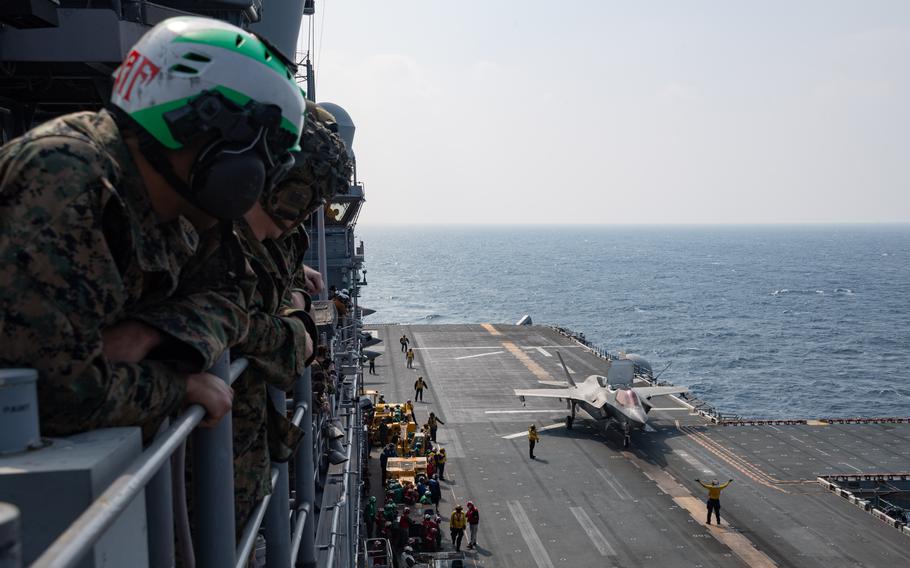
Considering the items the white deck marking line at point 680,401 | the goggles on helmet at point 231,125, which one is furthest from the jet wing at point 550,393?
the goggles on helmet at point 231,125

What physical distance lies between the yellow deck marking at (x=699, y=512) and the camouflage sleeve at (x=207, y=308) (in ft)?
70.0

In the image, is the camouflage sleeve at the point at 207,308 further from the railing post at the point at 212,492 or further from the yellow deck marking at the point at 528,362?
the yellow deck marking at the point at 528,362

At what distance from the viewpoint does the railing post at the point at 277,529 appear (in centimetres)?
400

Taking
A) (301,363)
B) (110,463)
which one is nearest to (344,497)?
(301,363)

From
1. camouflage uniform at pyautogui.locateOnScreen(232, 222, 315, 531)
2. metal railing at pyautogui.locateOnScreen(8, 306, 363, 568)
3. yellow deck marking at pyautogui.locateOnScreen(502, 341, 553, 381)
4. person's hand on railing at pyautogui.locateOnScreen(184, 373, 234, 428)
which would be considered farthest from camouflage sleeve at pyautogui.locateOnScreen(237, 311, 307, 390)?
yellow deck marking at pyautogui.locateOnScreen(502, 341, 553, 381)

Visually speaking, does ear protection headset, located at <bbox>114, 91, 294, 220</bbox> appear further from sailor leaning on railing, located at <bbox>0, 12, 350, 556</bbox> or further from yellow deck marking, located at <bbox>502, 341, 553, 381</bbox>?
yellow deck marking, located at <bbox>502, 341, 553, 381</bbox>

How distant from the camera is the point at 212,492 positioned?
2695mm

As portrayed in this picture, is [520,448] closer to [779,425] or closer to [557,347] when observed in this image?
[779,425]

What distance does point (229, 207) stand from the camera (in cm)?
280

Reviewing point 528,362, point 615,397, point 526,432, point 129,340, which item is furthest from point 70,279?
point 528,362

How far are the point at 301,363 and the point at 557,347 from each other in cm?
5306

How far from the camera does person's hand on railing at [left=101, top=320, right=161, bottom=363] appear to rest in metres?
2.46

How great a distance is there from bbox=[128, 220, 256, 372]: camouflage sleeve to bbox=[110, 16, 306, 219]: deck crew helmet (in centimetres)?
35

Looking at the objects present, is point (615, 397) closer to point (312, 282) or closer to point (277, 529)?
point (312, 282)
